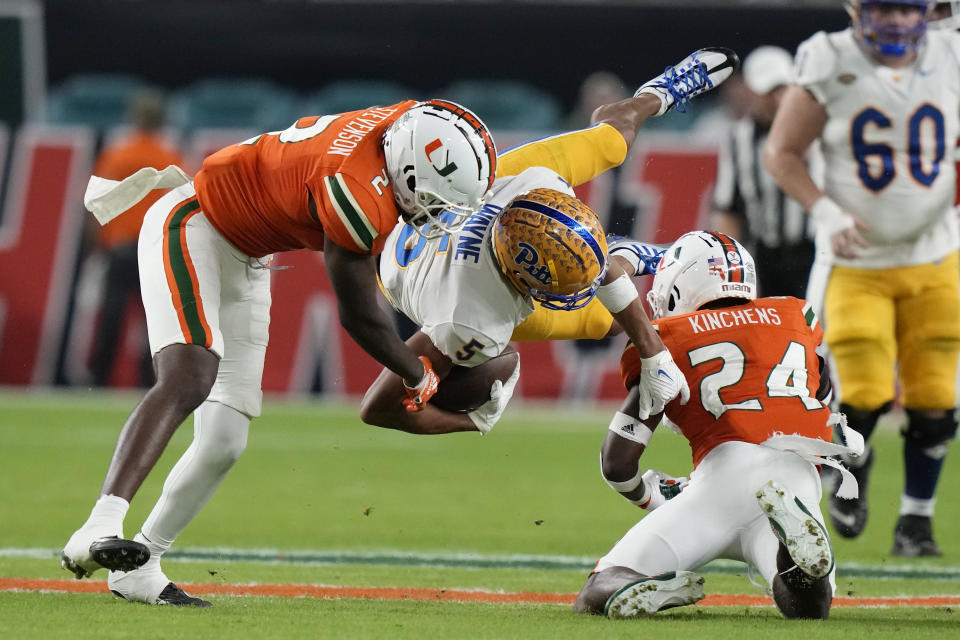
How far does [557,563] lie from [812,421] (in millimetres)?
1491

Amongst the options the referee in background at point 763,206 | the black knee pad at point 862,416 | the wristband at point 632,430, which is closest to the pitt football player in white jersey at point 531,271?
the wristband at point 632,430

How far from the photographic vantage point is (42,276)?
12.1 m

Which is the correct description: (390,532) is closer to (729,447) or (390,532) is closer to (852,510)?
(852,510)

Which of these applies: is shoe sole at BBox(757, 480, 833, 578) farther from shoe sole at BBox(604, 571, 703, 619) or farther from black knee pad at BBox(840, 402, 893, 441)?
black knee pad at BBox(840, 402, 893, 441)

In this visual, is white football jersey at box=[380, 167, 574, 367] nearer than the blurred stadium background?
Yes

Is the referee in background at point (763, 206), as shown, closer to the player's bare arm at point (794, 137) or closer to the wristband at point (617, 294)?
the player's bare arm at point (794, 137)

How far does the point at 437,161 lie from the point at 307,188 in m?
0.36

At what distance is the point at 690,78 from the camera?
5.30 meters

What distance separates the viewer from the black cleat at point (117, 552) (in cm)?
379

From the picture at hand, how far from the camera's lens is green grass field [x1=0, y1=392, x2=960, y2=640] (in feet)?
13.3

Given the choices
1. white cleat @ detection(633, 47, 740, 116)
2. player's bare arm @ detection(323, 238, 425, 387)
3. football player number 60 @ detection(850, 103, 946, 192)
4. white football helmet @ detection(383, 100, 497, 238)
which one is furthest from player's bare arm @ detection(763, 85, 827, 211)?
player's bare arm @ detection(323, 238, 425, 387)

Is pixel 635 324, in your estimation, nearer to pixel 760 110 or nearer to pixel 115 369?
pixel 760 110

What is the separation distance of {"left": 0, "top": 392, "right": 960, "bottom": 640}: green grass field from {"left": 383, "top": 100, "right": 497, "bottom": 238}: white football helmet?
1125mm

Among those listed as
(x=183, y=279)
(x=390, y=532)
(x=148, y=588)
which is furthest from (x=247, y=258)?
(x=390, y=532)
